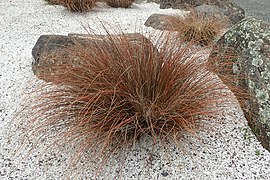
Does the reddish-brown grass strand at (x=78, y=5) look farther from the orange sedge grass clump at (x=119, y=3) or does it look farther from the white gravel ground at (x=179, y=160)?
the white gravel ground at (x=179, y=160)

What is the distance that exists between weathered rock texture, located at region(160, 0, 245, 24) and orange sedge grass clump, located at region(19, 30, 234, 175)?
2966 millimetres

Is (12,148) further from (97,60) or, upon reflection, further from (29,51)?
(29,51)

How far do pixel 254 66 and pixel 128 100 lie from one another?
0.99m

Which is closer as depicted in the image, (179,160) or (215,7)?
(179,160)

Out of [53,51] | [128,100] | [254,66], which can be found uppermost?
[254,66]

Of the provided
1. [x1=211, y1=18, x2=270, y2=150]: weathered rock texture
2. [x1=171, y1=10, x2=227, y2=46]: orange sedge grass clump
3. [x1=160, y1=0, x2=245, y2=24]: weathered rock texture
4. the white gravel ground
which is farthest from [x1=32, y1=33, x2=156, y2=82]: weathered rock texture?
[x1=160, y1=0, x2=245, y2=24]: weathered rock texture

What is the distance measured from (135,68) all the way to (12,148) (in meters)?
0.96

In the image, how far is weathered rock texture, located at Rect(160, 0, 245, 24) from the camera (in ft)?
16.4

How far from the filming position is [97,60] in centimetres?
220

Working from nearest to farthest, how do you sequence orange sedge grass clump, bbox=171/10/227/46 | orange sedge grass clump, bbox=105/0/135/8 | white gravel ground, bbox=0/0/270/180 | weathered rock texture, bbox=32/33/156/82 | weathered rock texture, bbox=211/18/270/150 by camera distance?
white gravel ground, bbox=0/0/270/180 → weathered rock texture, bbox=211/18/270/150 → weathered rock texture, bbox=32/33/156/82 → orange sedge grass clump, bbox=171/10/227/46 → orange sedge grass clump, bbox=105/0/135/8

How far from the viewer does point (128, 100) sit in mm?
2029

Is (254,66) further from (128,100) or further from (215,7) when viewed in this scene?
(215,7)

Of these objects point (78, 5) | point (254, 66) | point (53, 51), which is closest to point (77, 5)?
point (78, 5)

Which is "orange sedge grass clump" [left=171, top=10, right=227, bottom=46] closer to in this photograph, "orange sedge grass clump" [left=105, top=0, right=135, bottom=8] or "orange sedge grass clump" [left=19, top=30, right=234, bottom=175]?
"orange sedge grass clump" [left=19, top=30, right=234, bottom=175]
